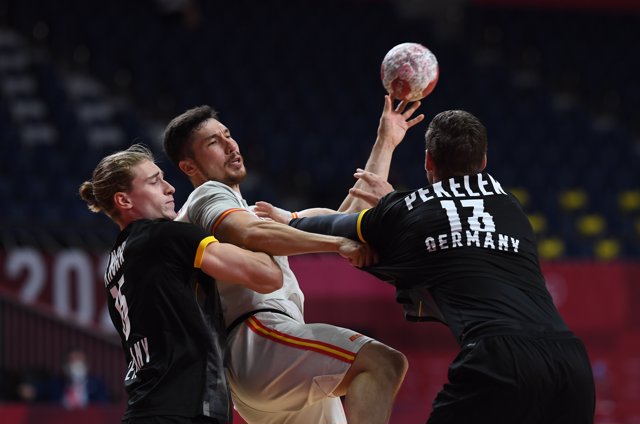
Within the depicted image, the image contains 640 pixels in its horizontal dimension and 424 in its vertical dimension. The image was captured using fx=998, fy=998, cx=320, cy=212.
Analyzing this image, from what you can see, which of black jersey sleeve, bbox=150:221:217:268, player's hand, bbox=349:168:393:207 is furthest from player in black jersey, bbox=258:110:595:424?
black jersey sleeve, bbox=150:221:217:268

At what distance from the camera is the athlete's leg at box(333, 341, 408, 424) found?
484 centimetres

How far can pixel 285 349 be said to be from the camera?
5090 mm

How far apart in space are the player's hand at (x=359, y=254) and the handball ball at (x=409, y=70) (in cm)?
136

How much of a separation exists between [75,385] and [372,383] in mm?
7096

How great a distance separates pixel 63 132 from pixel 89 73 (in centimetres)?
308

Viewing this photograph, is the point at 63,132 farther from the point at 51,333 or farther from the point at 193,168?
the point at 193,168

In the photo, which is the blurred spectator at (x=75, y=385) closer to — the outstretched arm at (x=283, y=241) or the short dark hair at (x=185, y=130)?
the short dark hair at (x=185, y=130)

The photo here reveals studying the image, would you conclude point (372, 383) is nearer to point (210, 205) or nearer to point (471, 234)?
point (471, 234)

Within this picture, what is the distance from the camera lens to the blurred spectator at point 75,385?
11.2 metres

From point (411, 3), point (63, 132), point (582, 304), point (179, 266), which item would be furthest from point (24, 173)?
point (411, 3)

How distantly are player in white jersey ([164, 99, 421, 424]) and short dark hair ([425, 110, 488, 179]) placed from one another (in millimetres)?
618

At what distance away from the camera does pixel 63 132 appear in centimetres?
1662

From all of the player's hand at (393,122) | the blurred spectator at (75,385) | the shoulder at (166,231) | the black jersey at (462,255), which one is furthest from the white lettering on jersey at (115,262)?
the blurred spectator at (75,385)

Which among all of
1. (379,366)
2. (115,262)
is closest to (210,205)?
(115,262)
